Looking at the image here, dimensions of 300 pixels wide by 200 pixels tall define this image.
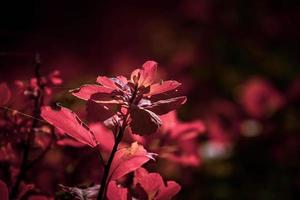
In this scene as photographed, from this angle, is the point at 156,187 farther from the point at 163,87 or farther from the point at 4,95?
the point at 4,95

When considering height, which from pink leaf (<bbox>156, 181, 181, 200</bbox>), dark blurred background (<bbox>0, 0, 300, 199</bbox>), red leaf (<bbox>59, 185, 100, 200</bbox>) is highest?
red leaf (<bbox>59, 185, 100, 200</bbox>)

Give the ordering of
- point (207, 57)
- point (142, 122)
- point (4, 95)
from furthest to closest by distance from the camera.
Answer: point (207, 57) → point (4, 95) → point (142, 122)

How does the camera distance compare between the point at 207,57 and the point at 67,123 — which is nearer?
the point at 67,123

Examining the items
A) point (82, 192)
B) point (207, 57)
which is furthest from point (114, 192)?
point (207, 57)

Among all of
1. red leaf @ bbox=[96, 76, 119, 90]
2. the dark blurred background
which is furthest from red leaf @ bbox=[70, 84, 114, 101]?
the dark blurred background

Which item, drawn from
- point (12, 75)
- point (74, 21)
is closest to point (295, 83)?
point (12, 75)

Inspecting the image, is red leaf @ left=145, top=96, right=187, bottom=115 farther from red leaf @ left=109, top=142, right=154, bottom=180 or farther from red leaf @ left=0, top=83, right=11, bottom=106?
red leaf @ left=0, top=83, right=11, bottom=106

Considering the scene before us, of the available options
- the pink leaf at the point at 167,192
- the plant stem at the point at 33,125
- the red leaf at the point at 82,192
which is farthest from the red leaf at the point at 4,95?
the pink leaf at the point at 167,192
